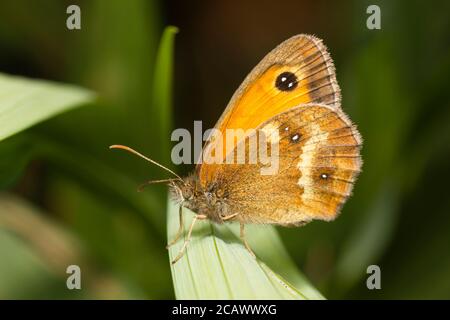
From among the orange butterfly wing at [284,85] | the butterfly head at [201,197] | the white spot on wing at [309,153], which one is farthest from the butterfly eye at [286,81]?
the butterfly head at [201,197]

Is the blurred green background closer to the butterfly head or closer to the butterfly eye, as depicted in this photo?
the butterfly head

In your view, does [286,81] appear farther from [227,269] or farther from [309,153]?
[227,269]

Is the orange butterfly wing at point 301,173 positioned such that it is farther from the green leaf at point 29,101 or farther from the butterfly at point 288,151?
the green leaf at point 29,101

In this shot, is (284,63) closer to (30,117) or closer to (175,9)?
(30,117)

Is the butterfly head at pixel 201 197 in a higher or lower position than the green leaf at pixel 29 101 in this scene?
lower

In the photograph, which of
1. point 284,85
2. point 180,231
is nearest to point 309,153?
point 284,85

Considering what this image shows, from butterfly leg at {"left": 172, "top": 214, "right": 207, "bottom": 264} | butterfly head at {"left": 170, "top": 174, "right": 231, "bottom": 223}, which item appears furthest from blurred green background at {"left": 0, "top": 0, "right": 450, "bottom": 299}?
→ butterfly leg at {"left": 172, "top": 214, "right": 207, "bottom": 264}
